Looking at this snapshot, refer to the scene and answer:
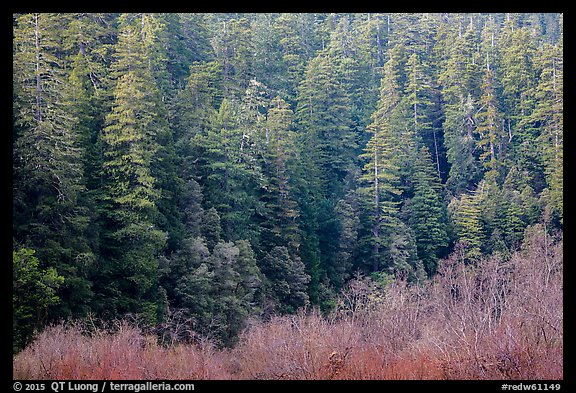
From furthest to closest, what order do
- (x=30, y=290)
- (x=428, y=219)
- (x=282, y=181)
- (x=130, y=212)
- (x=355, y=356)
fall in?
(x=428, y=219) < (x=282, y=181) < (x=130, y=212) < (x=30, y=290) < (x=355, y=356)

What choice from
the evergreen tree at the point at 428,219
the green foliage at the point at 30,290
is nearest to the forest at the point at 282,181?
the green foliage at the point at 30,290

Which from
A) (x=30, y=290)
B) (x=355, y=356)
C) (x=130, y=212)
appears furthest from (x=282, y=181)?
(x=355, y=356)

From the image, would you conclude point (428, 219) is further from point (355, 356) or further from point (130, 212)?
point (355, 356)

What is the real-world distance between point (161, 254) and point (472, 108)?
36.8m

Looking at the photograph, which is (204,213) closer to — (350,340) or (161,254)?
(161,254)

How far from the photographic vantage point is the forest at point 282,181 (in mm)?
18625

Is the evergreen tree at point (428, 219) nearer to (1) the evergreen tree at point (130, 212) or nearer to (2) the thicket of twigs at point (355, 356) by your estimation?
(1) the evergreen tree at point (130, 212)

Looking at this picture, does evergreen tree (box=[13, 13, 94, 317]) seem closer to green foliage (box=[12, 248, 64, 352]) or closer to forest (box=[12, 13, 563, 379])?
forest (box=[12, 13, 563, 379])

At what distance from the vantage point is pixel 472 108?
51.3 m

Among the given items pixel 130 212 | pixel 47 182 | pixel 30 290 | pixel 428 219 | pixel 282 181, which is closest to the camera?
pixel 30 290

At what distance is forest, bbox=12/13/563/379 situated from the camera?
18625 millimetres

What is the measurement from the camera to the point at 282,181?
1391 inches

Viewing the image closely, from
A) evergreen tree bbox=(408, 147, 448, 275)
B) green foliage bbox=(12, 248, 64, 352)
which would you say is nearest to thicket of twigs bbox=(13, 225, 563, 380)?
green foliage bbox=(12, 248, 64, 352)
